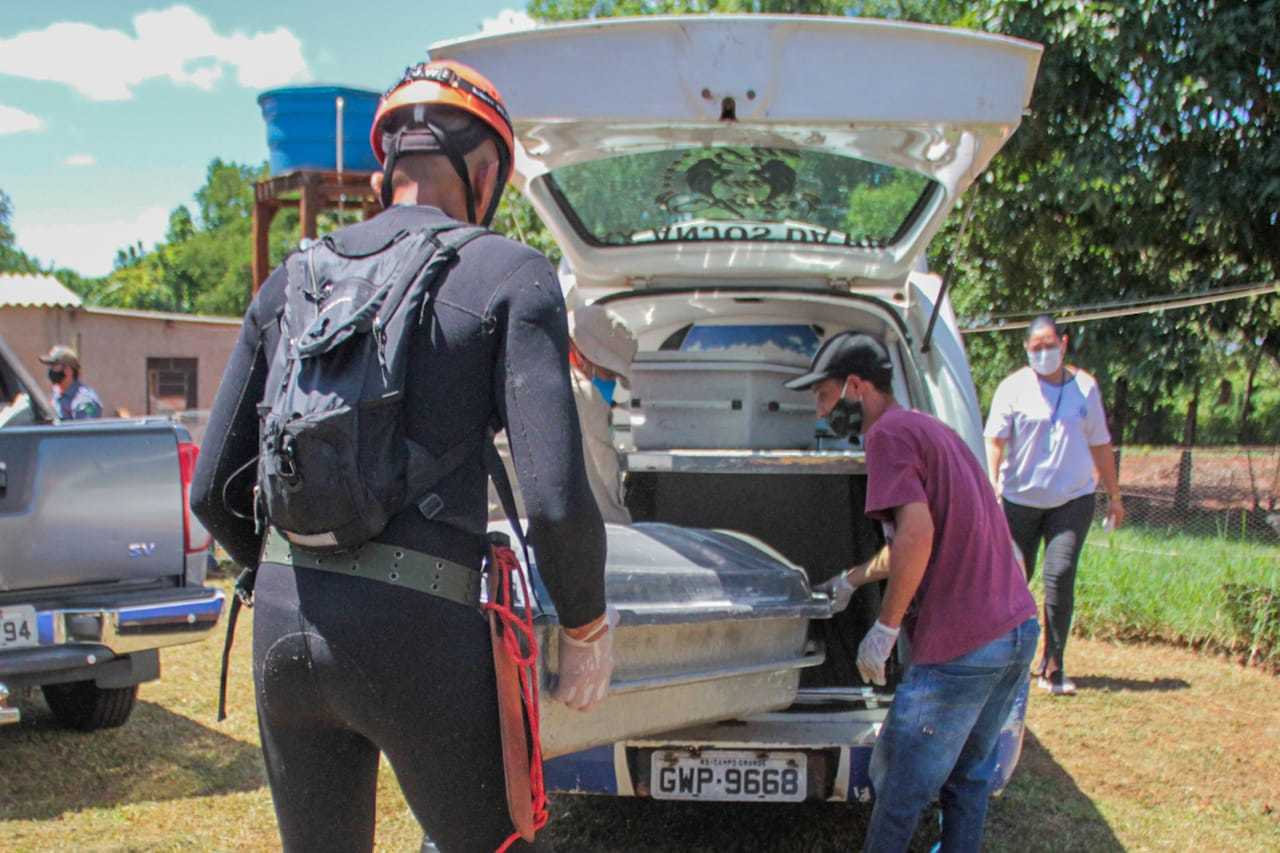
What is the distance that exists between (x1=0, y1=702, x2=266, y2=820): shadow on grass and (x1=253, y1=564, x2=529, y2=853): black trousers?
296 centimetres

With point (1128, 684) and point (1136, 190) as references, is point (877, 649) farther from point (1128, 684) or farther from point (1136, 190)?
point (1136, 190)

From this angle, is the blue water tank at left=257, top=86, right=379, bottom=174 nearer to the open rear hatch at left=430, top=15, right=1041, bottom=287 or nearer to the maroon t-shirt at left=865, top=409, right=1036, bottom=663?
the open rear hatch at left=430, top=15, right=1041, bottom=287

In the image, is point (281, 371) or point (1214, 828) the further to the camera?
point (1214, 828)

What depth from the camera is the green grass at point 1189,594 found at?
667cm

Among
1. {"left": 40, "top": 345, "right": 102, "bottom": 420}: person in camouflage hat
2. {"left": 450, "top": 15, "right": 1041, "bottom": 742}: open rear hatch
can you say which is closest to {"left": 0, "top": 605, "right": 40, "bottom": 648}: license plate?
{"left": 450, "top": 15, "right": 1041, "bottom": 742}: open rear hatch

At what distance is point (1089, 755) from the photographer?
512cm

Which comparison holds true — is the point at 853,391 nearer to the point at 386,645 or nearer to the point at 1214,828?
the point at 386,645

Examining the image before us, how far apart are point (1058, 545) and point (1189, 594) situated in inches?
66.7

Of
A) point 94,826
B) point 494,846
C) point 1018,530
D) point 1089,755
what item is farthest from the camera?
point 1018,530

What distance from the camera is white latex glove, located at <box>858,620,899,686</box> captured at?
3.18 metres

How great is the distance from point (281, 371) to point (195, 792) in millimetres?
3243

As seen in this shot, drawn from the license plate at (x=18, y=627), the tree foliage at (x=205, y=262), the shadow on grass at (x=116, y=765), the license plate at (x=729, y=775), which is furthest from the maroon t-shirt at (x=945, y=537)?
the tree foliage at (x=205, y=262)

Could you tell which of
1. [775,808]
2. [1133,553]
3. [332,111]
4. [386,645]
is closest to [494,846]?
[386,645]

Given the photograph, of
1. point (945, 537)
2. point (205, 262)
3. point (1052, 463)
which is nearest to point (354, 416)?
point (945, 537)
